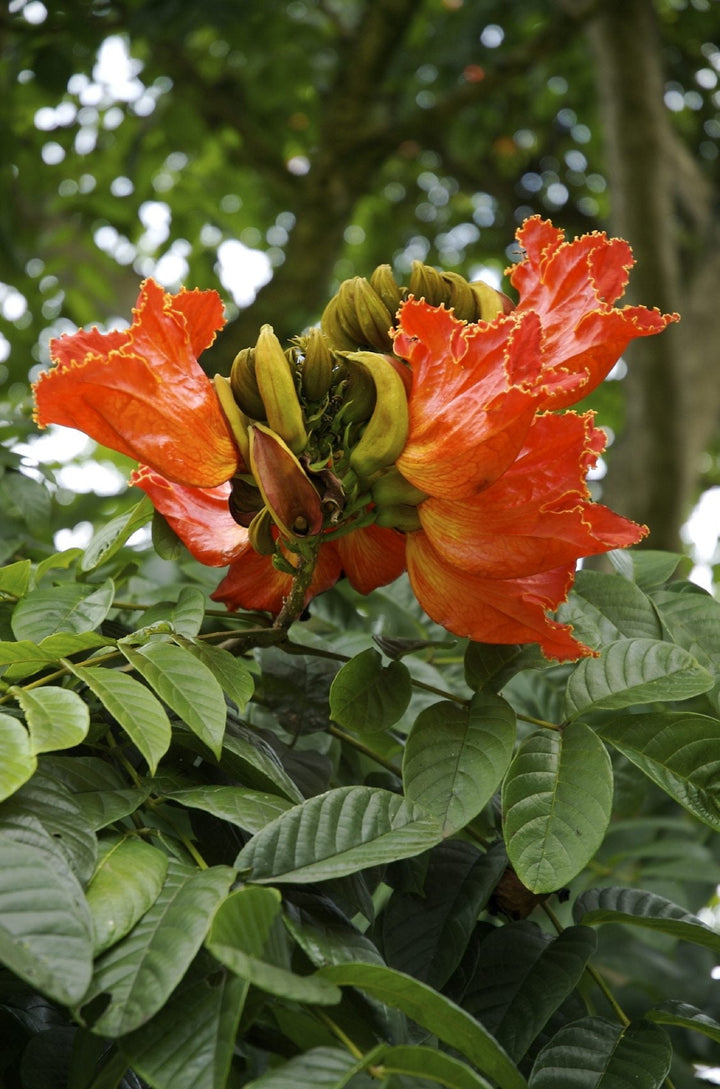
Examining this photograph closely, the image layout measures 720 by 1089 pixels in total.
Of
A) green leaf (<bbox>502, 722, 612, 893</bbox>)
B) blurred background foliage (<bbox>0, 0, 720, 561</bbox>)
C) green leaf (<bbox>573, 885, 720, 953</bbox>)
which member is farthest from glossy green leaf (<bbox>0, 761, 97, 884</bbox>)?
blurred background foliage (<bbox>0, 0, 720, 561</bbox>)

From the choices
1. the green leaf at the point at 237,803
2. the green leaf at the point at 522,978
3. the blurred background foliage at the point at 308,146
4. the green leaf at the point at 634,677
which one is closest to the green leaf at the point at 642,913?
the green leaf at the point at 522,978

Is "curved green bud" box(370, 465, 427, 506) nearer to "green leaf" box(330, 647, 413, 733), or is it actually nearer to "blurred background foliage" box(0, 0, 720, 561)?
"green leaf" box(330, 647, 413, 733)

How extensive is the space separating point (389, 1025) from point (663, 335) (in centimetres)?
237

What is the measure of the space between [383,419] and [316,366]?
2.4 inches

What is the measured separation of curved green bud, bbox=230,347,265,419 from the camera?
70 centimetres

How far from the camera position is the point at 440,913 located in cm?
71

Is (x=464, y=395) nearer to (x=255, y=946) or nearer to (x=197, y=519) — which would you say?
(x=197, y=519)

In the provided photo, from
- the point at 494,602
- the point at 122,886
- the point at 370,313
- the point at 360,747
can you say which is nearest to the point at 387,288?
the point at 370,313

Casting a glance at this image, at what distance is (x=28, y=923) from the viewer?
464mm

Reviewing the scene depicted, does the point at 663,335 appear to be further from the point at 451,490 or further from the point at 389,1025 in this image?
the point at 389,1025

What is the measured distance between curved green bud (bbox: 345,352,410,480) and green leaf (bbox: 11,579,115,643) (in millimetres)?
218

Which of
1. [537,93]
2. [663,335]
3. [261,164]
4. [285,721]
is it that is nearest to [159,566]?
[285,721]

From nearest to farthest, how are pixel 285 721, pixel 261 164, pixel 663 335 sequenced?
pixel 285 721, pixel 663 335, pixel 261 164

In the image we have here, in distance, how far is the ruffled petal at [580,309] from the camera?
730mm
